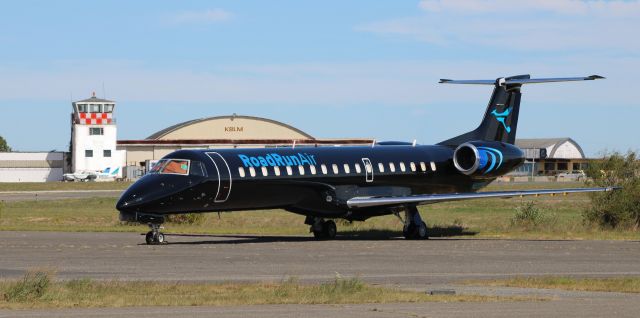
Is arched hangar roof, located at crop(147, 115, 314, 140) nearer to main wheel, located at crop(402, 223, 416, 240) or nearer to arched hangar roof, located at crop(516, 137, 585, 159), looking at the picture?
arched hangar roof, located at crop(516, 137, 585, 159)

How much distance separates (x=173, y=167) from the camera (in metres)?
34.4

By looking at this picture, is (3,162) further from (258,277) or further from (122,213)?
(258,277)

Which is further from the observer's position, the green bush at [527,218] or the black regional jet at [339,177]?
the green bush at [527,218]

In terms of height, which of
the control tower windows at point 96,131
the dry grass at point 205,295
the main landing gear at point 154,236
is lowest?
the dry grass at point 205,295

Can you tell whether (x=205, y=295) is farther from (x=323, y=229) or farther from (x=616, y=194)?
(x=616, y=194)

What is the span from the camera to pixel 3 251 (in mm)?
30562

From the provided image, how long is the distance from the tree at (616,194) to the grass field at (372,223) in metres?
0.89

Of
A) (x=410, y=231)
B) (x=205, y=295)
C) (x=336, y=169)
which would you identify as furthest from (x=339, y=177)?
(x=205, y=295)

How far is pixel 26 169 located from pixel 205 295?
120 metres

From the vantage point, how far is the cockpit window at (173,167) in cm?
3425

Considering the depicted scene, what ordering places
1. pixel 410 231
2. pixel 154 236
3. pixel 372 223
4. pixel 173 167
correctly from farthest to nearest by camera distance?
1. pixel 372 223
2. pixel 410 231
3. pixel 173 167
4. pixel 154 236

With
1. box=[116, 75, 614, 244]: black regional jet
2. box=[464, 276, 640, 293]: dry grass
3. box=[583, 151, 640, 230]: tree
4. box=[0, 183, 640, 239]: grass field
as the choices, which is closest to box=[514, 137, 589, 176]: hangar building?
box=[0, 183, 640, 239]: grass field

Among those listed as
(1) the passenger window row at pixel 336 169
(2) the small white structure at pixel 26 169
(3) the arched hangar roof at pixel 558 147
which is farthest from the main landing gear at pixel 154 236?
(3) the arched hangar roof at pixel 558 147

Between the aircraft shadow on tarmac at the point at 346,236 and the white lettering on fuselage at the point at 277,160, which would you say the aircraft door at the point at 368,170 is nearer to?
the white lettering on fuselage at the point at 277,160
